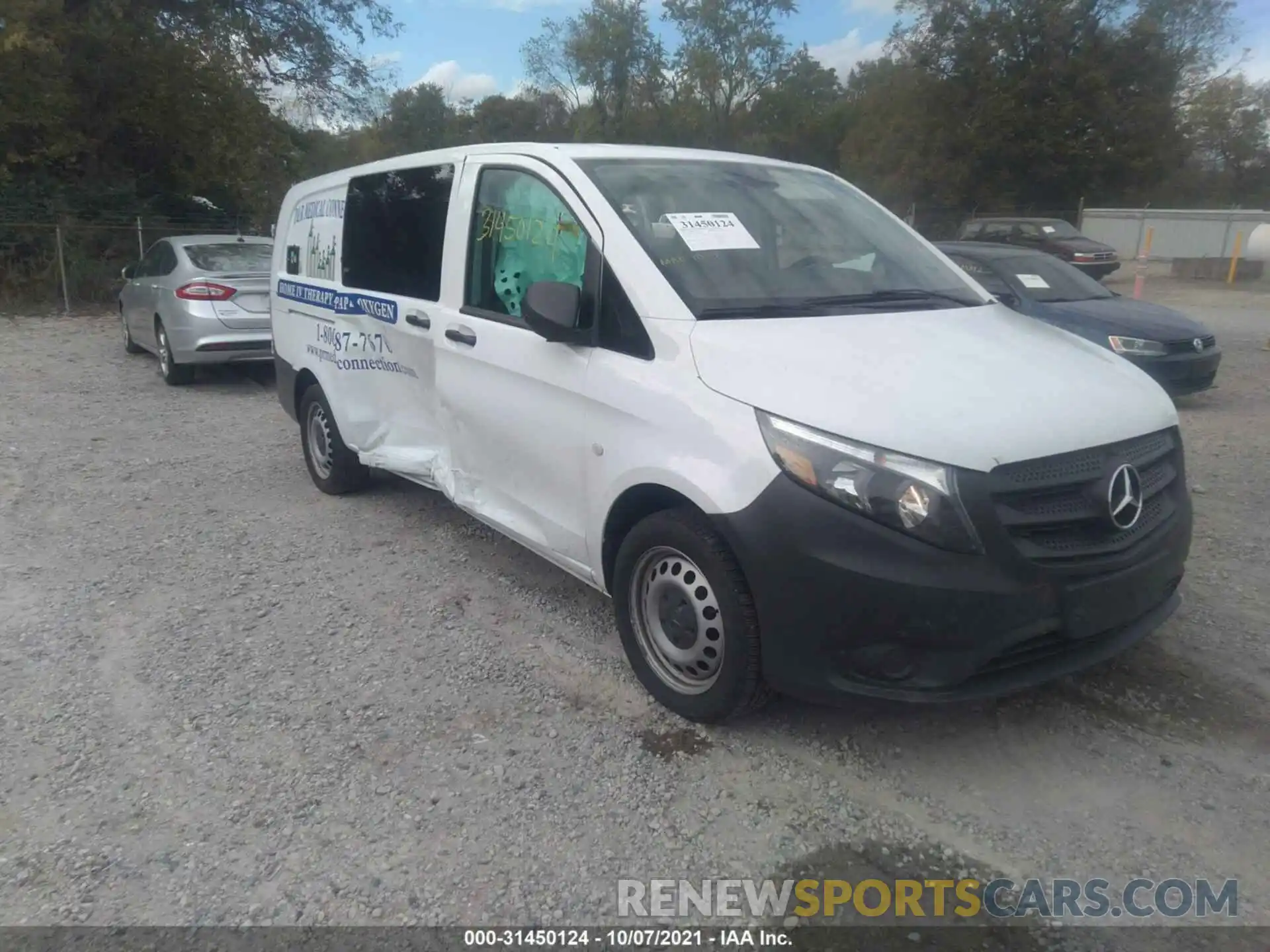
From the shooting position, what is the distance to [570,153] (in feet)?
13.7

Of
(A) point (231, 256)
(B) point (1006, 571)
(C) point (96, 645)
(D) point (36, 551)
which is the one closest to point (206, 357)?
(A) point (231, 256)

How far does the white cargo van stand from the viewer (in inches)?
117

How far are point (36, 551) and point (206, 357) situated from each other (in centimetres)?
513

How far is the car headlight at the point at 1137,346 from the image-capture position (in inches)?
349

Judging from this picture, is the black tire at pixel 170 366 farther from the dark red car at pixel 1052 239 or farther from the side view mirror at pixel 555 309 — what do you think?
the dark red car at pixel 1052 239

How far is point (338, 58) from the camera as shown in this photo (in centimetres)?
2233

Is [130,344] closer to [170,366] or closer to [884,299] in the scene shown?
[170,366]

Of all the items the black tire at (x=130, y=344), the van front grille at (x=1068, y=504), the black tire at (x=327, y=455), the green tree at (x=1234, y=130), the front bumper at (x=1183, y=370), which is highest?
the green tree at (x=1234, y=130)

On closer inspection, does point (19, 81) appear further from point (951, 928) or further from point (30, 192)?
point (951, 928)

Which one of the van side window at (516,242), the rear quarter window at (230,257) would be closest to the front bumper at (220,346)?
the rear quarter window at (230,257)

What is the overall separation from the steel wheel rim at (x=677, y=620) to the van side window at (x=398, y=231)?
6.47 ft

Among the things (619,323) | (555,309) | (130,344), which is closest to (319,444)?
(555,309)

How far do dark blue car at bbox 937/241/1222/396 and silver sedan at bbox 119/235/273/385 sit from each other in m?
6.96

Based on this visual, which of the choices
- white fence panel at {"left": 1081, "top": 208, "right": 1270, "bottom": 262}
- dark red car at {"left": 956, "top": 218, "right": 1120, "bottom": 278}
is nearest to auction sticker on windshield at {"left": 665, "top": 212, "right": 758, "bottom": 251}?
dark red car at {"left": 956, "top": 218, "right": 1120, "bottom": 278}
